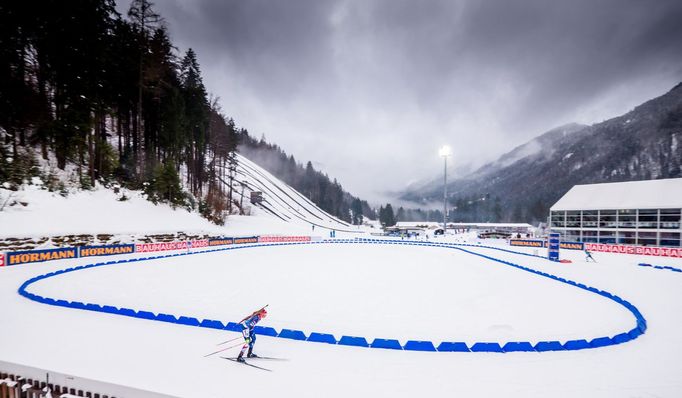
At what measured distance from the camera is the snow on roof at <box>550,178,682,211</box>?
34.3m

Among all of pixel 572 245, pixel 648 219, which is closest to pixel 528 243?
pixel 572 245

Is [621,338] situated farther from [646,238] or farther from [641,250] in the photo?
[646,238]

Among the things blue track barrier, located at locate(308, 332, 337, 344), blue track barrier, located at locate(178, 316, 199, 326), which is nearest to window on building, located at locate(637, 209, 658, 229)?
blue track barrier, located at locate(308, 332, 337, 344)

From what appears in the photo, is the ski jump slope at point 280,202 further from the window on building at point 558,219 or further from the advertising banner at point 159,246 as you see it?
the advertising banner at point 159,246

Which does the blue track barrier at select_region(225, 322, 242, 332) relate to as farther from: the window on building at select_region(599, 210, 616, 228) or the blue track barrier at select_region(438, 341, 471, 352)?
A: the window on building at select_region(599, 210, 616, 228)

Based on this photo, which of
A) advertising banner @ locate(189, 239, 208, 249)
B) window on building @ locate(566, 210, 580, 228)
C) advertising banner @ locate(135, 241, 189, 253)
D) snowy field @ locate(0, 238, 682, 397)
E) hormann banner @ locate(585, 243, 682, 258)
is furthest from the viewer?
window on building @ locate(566, 210, 580, 228)

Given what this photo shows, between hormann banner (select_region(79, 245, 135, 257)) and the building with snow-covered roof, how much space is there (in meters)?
53.7

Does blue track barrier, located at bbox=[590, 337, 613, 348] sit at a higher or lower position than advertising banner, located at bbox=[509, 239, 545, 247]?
higher

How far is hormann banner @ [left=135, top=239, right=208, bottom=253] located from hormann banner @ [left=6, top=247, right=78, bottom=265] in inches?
173

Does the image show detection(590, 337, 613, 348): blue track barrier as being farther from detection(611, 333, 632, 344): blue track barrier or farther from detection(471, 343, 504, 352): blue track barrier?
detection(471, 343, 504, 352): blue track barrier

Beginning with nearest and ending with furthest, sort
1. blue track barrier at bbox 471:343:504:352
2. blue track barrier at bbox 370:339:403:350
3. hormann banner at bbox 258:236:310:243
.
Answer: blue track barrier at bbox 471:343:504:352
blue track barrier at bbox 370:339:403:350
hormann banner at bbox 258:236:310:243

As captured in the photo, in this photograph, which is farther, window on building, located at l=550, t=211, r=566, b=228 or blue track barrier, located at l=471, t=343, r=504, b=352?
window on building, located at l=550, t=211, r=566, b=228

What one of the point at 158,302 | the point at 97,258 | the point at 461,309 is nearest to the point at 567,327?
the point at 461,309

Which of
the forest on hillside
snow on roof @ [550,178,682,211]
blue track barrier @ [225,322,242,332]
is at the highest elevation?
the forest on hillside
